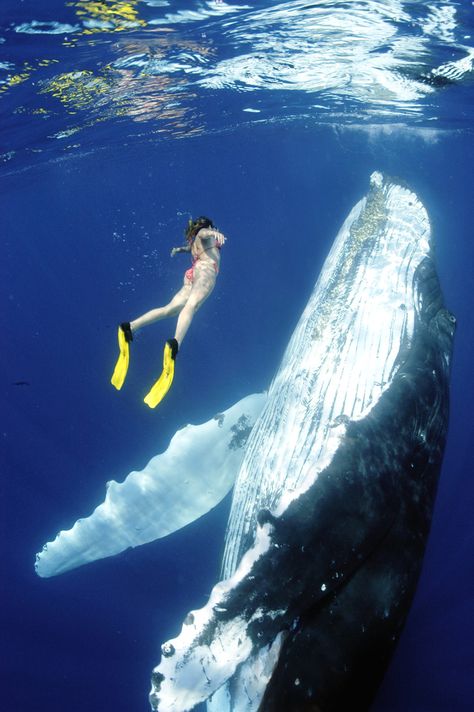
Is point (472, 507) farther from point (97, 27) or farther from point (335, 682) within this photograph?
point (97, 27)

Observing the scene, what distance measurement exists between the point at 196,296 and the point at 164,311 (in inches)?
29.1

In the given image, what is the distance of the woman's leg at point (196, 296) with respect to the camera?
7582 millimetres

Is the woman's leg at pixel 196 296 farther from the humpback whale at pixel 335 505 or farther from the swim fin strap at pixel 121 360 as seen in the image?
the humpback whale at pixel 335 505

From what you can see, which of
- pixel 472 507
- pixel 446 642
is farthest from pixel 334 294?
pixel 472 507

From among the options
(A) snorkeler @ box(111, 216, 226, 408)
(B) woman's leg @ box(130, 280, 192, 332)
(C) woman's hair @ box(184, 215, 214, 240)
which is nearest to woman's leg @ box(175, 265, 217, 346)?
(A) snorkeler @ box(111, 216, 226, 408)

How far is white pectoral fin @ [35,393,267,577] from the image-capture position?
805 centimetres

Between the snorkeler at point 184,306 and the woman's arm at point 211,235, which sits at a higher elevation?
the woman's arm at point 211,235

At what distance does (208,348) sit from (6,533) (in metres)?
9.31

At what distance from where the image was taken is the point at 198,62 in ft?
40.1

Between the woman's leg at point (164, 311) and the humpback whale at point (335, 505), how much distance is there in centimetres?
257

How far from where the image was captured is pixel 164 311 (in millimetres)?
8016

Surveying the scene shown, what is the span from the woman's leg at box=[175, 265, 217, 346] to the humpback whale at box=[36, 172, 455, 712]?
6.53 ft

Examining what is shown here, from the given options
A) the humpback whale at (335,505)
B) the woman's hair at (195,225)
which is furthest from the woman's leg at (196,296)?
the humpback whale at (335,505)

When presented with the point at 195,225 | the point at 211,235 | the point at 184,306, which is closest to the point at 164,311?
the point at 184,306
